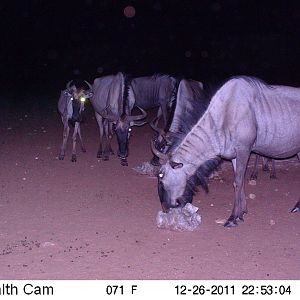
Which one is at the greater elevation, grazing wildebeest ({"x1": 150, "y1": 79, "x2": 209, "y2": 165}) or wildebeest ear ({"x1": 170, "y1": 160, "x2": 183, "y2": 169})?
grazing wildebeest ({"x1": 150, "y1": 79, "x2": 209, "y2": 165})

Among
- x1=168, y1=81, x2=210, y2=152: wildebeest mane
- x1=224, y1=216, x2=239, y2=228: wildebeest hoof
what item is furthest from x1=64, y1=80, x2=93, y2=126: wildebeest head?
x1=224, y1=216, x2=239, y2=228: wildebeest hoof

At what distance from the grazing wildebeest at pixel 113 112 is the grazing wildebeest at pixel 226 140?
Result: 388 cm

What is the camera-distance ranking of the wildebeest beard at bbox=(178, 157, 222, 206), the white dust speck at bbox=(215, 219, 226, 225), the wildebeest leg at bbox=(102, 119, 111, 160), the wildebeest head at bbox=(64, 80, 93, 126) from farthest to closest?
the wildebeest leg at bbox=(102, 119, 111, 160)
the wildebeest head at bbox=(64, 80, 93, 126)
the white dust speck at bbox=(215, 219, 226, 225)
the wildebeest beard at bbox=(178, 157, 222, 206)

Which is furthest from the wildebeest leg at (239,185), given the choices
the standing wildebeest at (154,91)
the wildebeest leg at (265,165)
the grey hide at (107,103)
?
the standing wildebeest at (154,91)

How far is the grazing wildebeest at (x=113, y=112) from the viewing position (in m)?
11.5

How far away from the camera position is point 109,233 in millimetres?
7273

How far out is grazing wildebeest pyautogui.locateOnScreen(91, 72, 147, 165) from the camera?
1149cm

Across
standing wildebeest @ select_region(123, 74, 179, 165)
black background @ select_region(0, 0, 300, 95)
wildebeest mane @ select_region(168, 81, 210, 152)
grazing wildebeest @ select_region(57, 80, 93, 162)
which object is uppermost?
black background @ select_region(0, 0, 300, 95)

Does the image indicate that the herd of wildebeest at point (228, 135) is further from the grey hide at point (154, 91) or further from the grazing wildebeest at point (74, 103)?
the grey hide at point (154, 91)

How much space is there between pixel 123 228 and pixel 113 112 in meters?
5.45

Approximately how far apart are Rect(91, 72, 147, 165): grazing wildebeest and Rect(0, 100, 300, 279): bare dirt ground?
598 mm

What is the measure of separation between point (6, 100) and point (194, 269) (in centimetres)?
2117

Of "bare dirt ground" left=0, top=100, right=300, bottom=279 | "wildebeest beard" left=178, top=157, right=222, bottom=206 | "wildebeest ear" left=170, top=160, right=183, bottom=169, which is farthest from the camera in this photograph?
"wildebeest beard" left=178, top=157, right=222, bottom=206

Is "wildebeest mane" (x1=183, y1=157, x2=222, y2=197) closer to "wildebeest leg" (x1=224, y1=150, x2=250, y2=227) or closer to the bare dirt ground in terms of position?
"wildebeest leg" (x1=224, y1=150, x2=250, y2=227)
